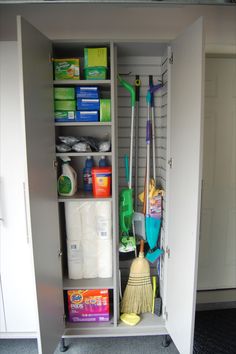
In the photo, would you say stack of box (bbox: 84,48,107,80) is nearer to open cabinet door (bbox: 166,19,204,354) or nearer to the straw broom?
open cabinet door (bbox: 166,19,204,354)

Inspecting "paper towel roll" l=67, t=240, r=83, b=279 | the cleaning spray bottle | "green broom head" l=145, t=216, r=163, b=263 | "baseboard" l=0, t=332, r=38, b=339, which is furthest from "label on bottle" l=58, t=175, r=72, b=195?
"baseboard" l=0, t=332, r=38, b=339

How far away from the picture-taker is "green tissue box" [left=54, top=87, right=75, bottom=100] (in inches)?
63.1

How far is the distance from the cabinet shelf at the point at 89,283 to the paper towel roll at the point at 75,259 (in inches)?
1.6

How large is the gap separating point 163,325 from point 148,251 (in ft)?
1.78

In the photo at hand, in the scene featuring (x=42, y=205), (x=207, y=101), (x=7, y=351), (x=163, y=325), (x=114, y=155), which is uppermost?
(x=207, y=101)

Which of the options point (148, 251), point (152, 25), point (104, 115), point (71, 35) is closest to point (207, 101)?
point (152, 25)

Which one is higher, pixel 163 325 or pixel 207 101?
pixel 207 101

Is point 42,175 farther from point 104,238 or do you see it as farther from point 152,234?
point 152,234

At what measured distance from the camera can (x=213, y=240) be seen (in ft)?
7.22

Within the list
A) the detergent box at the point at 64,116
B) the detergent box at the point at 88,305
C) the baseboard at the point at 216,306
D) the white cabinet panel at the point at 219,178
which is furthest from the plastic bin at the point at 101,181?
the baseboard at the point at 216,306

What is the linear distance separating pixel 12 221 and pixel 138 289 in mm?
1072

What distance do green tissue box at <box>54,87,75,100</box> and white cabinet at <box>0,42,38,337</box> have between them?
24 centimetres

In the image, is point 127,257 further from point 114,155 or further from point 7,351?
point 7,351

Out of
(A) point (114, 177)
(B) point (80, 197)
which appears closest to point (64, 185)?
(B) point (80, 197)
